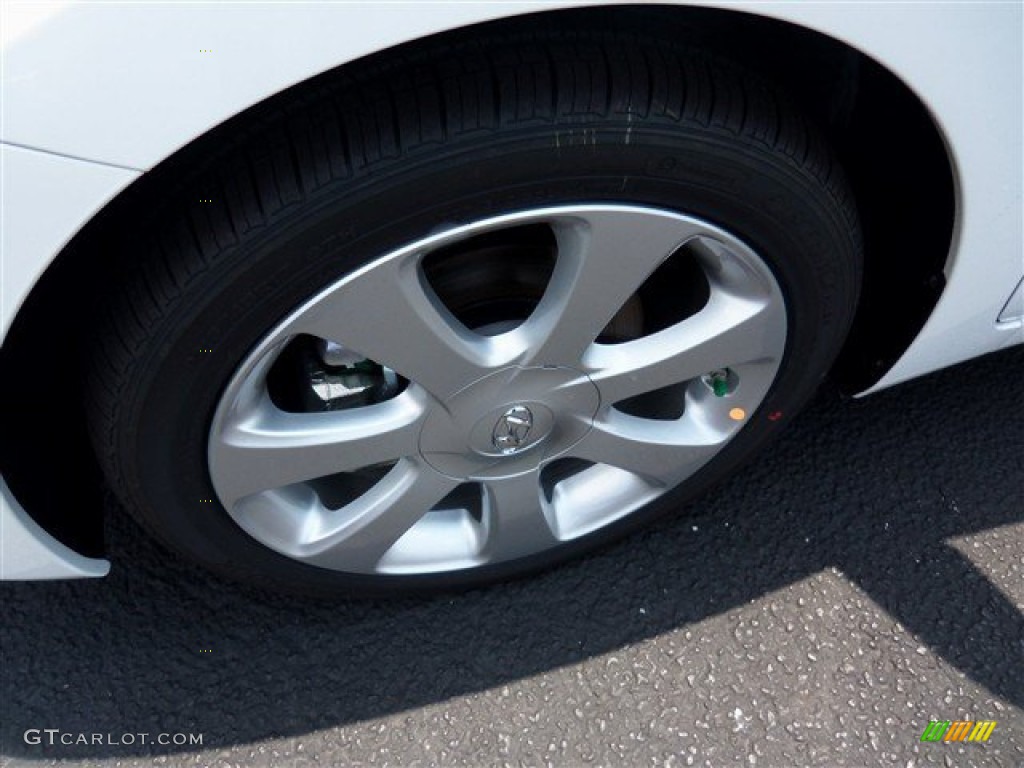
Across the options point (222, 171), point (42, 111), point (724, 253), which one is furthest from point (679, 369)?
point (42, 111)

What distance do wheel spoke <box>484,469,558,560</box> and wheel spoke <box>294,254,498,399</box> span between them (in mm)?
226

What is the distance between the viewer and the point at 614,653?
4.55ft

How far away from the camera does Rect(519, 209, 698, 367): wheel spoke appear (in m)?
1.01

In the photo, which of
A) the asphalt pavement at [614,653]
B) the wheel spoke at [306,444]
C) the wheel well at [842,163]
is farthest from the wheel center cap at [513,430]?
the wheel well at [842,163]

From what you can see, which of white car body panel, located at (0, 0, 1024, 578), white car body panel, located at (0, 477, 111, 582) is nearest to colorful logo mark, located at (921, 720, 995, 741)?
white car body panel, located at (0, 0, 1024, 578)

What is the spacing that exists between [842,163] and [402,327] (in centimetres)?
63

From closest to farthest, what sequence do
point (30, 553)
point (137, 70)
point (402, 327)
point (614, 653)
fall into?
point (137, 70) < point (402, 327) < point (30, 553) < point (614, 653)

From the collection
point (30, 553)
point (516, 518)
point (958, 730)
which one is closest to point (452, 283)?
point (516, 518)

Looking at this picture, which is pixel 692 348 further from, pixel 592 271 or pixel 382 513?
pixel 382 513

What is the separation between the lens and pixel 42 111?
0.75 m

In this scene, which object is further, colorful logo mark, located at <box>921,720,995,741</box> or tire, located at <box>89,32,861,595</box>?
colorful logo mark, located at <box>921,720,995,741</box>

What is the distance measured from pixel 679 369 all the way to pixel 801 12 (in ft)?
1.52

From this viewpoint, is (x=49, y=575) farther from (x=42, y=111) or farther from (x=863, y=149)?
(x=863, y=149)

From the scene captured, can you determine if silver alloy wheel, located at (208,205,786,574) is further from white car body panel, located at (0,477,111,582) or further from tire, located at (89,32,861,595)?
white car body panel, located at (0,477,111,582)
